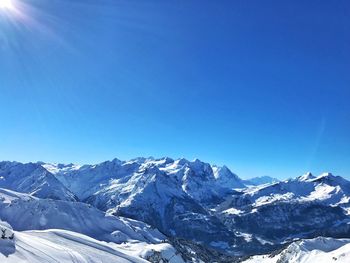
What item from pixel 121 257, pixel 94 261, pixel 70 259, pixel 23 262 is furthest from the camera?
pixel 121 257

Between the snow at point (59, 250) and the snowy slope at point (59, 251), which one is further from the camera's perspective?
the snow at point (59, 250)

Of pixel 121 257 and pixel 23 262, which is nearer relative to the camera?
pixel 23 262

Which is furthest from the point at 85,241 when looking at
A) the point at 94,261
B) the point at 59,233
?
the point at 94,261

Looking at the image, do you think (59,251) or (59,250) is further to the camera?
(59,250)

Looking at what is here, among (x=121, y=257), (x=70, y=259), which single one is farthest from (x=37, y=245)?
(x=121, y=257)

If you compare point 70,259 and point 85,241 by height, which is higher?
point 85,241

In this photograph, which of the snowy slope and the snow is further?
the snow

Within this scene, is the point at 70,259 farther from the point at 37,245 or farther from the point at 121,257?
the point at 121,257

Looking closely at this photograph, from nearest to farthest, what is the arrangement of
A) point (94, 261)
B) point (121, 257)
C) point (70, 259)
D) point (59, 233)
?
1. point (70, 259)
2. point (94, 261)
3. point (121, 257)
4. point (59, 233)

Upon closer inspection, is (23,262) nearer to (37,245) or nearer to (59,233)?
(37,245)

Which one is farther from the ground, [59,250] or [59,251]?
[59,250]
